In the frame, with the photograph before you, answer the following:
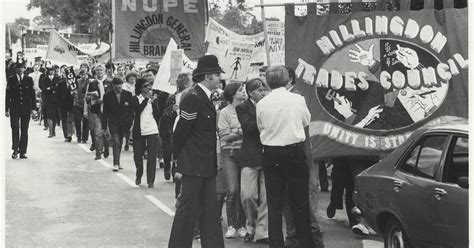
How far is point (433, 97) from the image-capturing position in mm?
9227

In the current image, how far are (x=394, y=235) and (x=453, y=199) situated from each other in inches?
47.2

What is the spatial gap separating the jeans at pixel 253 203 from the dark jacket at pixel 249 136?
0.40 feet

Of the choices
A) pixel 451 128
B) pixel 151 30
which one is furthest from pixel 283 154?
pixel 151 30

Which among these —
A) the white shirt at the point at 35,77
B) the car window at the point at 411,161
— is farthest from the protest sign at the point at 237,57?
the white shirt at the point at 35,77

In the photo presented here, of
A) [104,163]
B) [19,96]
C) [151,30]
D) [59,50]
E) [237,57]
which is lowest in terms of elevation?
[104,163]

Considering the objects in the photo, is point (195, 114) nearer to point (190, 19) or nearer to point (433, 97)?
point (433, 97)

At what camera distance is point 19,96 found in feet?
59.8

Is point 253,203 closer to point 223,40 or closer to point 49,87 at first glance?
point 223,40

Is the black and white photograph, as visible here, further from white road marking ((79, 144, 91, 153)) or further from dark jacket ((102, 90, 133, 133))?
white road marking ((79, 144, 91, 153))

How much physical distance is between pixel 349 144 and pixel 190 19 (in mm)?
7769

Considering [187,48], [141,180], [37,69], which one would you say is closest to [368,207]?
[141,180]

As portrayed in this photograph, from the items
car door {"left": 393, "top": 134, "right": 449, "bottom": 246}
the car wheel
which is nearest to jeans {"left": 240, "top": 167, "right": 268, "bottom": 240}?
the car wheel

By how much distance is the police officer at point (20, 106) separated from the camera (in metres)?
18.2

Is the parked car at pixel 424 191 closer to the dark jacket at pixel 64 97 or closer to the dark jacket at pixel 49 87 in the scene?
the dark jacket at pixel 64 97
